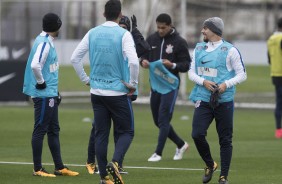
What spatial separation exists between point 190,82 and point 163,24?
2492 centimetres

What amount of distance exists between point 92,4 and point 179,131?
21027 millimetres

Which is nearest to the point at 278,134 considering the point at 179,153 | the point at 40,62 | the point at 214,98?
the point at 179,153

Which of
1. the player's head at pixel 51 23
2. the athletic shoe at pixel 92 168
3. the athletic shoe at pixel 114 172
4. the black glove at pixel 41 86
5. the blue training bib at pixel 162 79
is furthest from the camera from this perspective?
the blue training bib at pixel 162 79

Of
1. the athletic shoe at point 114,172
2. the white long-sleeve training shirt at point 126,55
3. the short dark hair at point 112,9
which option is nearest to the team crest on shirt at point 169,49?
the white long-sleeve training shirt at point 126,55

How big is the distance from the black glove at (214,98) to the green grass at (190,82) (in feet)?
62.8

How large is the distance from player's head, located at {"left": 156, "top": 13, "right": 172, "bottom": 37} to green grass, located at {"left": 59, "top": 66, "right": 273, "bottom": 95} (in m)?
15.7

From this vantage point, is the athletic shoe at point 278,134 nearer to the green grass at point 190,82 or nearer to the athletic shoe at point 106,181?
the athletic shoe at point 106,181

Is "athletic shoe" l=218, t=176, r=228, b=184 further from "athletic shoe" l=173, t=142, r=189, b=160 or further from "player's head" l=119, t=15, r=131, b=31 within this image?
"athletic shoe" l=173, t=142, r=189, b=160

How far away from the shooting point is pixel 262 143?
Answer: 56.0 ft

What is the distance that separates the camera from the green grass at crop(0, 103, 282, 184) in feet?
39.7

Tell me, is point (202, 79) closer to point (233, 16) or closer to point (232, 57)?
point (232, 57)

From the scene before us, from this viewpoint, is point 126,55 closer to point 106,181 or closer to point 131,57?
point 131,57

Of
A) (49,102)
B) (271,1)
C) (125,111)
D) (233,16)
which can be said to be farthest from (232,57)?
(271,1)

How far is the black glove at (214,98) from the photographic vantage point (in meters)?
11.2
